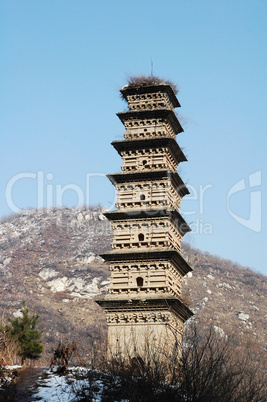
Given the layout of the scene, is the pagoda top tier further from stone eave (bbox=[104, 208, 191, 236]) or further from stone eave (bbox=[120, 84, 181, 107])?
stone eave (bbox=[104, 208, 191, 236])

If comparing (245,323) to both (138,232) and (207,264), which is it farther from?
(138,232)

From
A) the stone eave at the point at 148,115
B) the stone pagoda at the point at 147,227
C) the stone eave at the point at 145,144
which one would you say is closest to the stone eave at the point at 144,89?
the stone pagoda at the point at 147,227

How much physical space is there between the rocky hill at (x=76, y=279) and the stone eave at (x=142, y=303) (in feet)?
208

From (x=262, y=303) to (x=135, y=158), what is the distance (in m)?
102

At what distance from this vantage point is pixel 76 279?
409 feet

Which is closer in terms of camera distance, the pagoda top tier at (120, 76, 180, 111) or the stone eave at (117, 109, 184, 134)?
the stone eave at (117, 109, 184, 134)

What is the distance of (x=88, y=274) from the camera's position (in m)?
126

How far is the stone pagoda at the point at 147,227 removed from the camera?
26.7 m

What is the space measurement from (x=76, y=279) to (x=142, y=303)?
9942 cm

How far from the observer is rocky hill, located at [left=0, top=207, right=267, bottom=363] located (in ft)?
349

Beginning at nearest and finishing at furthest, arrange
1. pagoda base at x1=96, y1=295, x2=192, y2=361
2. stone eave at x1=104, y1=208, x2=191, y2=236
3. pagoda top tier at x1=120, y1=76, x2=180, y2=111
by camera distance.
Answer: pagoda base at x1=96, y1=295, x2=192, y2=361
stone eave at x1=104, y1=208, x2=191, y2=236
pagoda top tier at x1=120, y1=76, x2=180, y2=111

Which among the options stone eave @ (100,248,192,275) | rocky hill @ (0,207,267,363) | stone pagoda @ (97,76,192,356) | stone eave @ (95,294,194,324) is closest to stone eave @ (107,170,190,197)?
stone pagoda @ (97,76,192,356)

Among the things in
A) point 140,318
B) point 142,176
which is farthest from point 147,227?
point 140,318

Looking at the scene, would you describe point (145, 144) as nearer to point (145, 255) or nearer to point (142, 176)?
point (142, 176)
